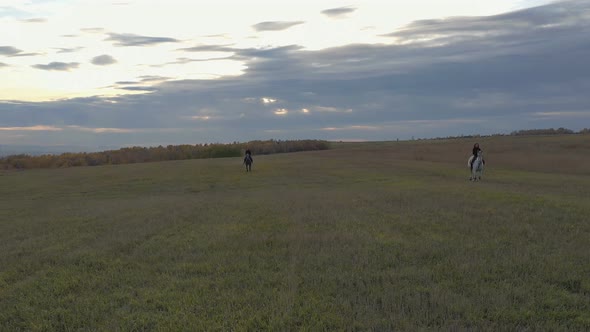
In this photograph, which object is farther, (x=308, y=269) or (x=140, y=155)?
(x=140, y=155)

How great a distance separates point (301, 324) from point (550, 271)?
524 centimetres

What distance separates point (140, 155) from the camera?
4995 inches

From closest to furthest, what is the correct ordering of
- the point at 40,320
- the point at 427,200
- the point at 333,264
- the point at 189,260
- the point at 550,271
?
1. the point at 40,320
2. the point at 550,271
3. the point at 333,264
4. the point at 189,260
5. the point at 427,200

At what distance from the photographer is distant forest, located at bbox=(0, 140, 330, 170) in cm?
10712

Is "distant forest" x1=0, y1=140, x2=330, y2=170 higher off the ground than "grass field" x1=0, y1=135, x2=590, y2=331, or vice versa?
"distant forest" x1=0, y1=140, x2=330, y2=170

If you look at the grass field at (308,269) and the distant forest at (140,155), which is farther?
the distant forest at (140,155)

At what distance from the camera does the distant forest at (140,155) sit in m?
107

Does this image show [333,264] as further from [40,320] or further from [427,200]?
[427,200]

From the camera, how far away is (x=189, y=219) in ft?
56.4

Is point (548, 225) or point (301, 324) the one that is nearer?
point (301, 324)

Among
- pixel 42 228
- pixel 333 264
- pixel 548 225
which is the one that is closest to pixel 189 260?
pixel 333 264

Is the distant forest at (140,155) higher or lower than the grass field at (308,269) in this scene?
higher

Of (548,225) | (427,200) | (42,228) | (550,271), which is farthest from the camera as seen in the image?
(427,200)

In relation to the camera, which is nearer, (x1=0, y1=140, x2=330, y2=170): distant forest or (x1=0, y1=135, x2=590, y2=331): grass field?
(x1=0, y1=135, x2=590, y2=331): grass field
